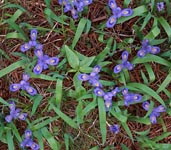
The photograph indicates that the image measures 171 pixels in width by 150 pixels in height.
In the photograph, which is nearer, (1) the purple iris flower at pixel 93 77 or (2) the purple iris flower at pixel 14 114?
(1) the purple iris flower at pixel 93 77

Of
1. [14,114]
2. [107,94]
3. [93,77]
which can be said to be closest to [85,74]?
[93,77]

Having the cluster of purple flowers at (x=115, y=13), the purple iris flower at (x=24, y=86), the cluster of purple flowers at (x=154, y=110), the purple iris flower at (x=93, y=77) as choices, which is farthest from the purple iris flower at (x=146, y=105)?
the purple iris flower at (x=24, y=86)

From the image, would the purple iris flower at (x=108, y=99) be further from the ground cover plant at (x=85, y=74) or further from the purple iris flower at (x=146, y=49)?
the purple iris flower at (x=146, y=49)

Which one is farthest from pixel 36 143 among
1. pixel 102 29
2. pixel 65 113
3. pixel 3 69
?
pixel 102 29

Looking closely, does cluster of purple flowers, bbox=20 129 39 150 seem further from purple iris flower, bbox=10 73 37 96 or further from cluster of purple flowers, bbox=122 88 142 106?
cluster of purple flowers, bbox=122 88 142 106

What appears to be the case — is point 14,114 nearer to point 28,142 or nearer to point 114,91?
point 28,142

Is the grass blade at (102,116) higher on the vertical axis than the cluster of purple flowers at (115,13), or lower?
lower

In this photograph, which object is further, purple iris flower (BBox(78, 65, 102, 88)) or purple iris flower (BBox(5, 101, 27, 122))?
purple iris flower (BBox(5, 101, 27, 122))

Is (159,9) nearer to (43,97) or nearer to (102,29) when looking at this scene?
(102,29)

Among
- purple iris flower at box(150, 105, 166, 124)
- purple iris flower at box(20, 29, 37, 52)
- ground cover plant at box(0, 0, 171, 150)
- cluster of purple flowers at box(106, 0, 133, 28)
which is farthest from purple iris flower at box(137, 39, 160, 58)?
purple iris flower at box(20, 29, 37, 52)
